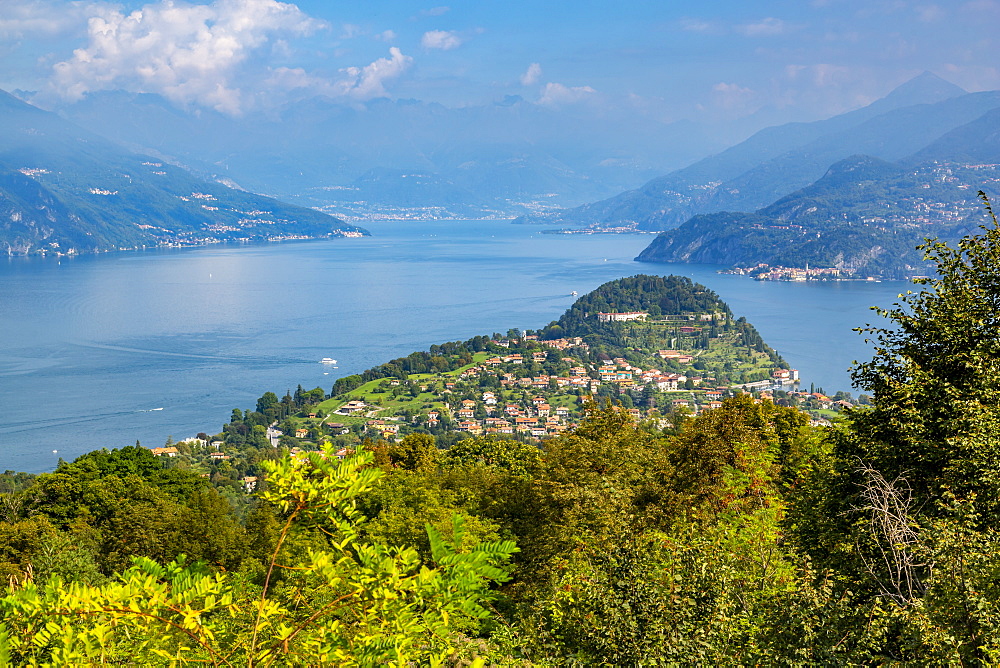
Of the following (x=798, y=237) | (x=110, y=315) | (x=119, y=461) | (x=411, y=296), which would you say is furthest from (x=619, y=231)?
(x=119, y=461)

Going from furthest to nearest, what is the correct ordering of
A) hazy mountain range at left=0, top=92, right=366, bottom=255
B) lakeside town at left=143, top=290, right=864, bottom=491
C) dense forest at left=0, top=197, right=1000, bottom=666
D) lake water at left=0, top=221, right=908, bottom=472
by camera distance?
1. hazy mountain range at left=0, top=92, right=366, bottom=255
2. lake water at left=0, top=221, right=908, bottom=472
3. lakeside town at left=143, top=290, right=864, bottom=491
4. dense forest at left=0, top=197, right=1000, bottom=666

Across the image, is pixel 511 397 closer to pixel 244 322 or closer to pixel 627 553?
pixel 244 322

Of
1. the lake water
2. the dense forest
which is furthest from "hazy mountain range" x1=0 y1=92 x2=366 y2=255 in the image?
the dense forest

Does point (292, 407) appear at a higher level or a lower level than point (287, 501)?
lower

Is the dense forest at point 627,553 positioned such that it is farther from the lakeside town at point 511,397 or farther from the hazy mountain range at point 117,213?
the hazy mountain range at point 117,213

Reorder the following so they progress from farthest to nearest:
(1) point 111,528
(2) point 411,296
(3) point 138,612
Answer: (2) point 411,296 → (1) point 111,528 → (3) point 138,612

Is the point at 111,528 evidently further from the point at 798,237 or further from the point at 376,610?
the point at 798,237

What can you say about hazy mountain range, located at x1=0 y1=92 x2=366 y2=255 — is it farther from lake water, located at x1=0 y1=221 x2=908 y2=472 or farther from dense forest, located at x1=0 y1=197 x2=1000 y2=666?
dense forest, located at x1=0 y1=197 x2=1000 y2=666

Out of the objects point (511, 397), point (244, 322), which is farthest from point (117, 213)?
point (511, 397)
